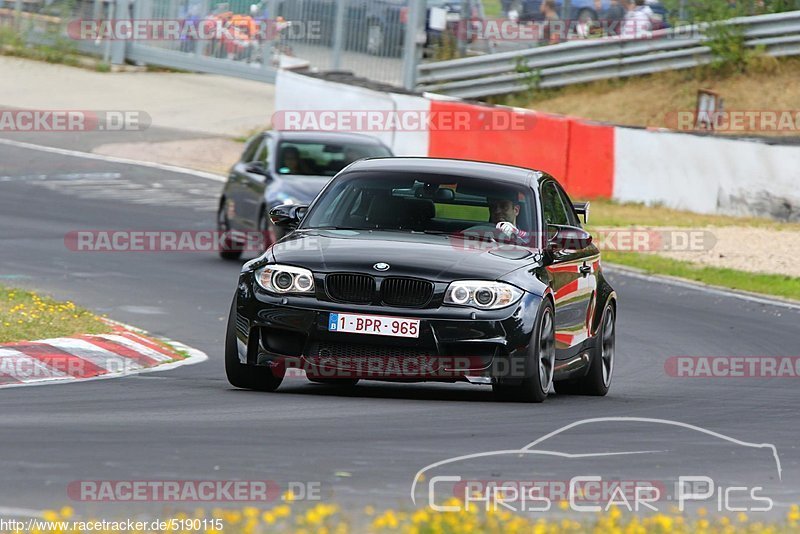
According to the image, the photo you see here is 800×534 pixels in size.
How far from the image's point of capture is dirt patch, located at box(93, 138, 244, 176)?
31031mm

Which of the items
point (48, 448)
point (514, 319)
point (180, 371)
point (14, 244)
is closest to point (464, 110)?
point (14, 244)

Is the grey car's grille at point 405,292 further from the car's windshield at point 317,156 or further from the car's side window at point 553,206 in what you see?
the car's windshield at point 317,156

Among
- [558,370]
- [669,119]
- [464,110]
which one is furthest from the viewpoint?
[669,119]

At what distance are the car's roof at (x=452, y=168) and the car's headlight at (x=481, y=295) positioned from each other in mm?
1334

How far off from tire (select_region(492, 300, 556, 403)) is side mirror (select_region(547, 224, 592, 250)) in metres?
0.60

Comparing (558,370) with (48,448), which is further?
(558,370)

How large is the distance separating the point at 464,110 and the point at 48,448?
20.9m

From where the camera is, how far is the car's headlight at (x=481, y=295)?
29.5 feet

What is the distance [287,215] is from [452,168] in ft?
3.48

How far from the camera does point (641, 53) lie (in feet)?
110

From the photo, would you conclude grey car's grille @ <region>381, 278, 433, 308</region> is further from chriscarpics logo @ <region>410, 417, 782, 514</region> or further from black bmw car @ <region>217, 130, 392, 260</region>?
black bmw car @ <region>217, 130, 392, 260</region>

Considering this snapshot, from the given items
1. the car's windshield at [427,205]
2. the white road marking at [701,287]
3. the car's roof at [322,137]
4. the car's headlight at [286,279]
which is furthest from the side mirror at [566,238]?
the car's roof at [322,137]

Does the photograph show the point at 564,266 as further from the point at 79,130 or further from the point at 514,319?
the point at 79,130

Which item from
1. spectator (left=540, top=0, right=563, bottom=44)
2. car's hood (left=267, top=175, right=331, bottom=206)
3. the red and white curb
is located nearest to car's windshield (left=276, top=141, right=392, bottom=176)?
car's hood (left=267, top=175, right=331, bottom=206)
